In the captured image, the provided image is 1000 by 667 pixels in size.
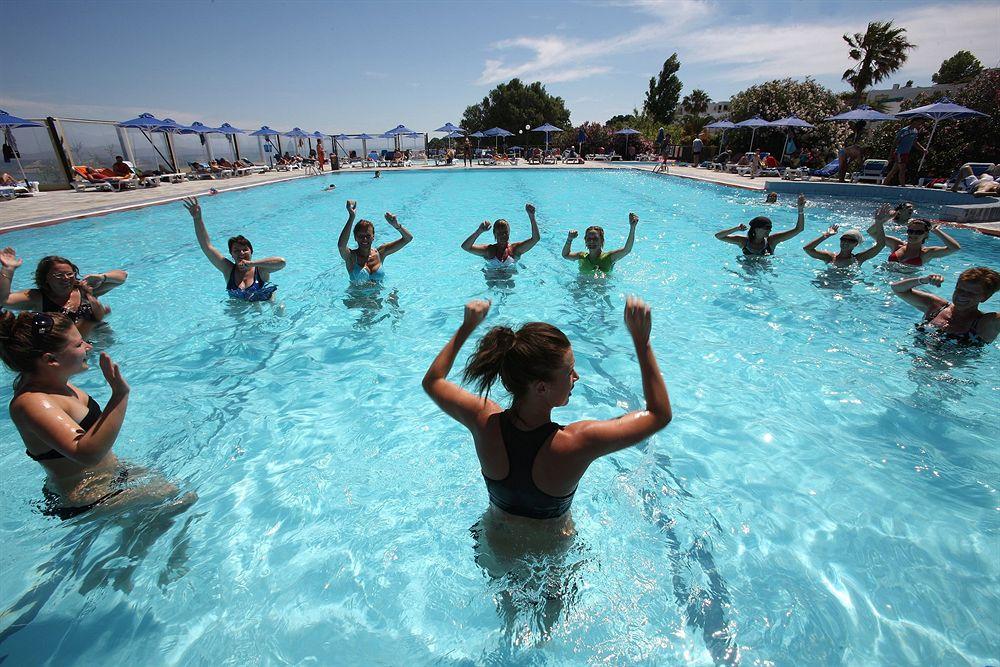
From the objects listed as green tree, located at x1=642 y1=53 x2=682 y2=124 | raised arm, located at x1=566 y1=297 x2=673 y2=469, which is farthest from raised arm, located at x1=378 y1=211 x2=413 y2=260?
green tree, located at x1=642 y1=53 x2=682 y2=124

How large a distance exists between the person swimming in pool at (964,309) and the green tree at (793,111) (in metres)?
25.3

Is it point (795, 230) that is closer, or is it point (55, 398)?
point (55, 398)

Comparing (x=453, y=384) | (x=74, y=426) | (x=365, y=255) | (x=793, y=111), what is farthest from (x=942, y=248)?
(x=793, y=111)

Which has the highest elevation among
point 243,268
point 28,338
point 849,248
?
point 28,338

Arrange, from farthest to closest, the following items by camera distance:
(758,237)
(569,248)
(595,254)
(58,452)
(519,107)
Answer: (519,107)
(758,237)
(595,254)
(569,248)
(58,452)

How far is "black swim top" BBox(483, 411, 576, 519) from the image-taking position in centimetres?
177

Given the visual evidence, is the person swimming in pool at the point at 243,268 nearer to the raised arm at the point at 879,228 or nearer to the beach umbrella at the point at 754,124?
the raised arm at the point at 879,228

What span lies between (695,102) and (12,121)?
68159mm

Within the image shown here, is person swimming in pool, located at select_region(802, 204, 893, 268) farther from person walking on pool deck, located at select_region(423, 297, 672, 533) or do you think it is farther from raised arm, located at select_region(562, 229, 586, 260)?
person walking on pool deck, located at select_region(423, 297, 672, 533)

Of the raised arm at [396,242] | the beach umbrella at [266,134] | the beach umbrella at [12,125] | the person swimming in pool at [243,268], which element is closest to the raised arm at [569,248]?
the raised arm at [396,242]

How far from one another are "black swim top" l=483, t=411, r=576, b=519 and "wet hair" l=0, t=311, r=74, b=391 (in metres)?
2.12

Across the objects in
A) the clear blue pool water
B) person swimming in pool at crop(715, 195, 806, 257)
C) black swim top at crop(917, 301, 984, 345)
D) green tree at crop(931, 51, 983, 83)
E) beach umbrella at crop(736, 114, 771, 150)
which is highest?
green tree at crop(931, 51, 983, 83)

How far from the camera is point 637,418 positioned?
5.47 ft

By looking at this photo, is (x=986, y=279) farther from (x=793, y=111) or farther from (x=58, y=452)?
(x=793, y=111)
